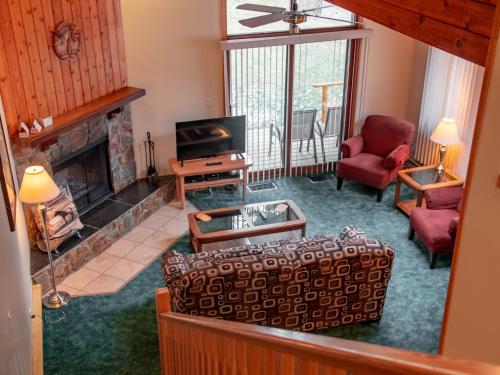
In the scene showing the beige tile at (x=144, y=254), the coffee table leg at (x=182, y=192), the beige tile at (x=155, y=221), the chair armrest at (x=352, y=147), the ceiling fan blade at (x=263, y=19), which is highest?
the ceiling fan blade at (x=263, y=19)

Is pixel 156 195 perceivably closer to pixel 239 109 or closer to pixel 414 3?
pixel 239 109

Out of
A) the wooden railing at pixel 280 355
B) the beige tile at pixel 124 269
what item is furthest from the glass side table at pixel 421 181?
the wooden railing at pixel 280 355

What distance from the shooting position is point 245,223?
6.50m

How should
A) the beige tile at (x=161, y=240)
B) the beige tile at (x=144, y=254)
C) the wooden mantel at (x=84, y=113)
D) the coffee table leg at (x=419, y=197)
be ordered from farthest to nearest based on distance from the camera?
the coffee table leg at (x=419, y=197), the beige tile at (x=161, y=240), the beige tile at (x=144, y=254), the wooden mantel at (x=84, y=113)

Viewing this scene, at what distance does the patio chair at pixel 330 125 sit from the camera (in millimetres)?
8312

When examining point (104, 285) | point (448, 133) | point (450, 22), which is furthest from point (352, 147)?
point (450, 22)

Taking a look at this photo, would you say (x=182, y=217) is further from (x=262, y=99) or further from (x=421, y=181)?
(x=421, y=181)

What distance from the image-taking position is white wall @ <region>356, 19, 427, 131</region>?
8125mm

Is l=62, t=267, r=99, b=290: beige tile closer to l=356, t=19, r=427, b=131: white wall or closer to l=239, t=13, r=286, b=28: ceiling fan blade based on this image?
l=239, t=13, r=286, b=28: ceiling fan blade

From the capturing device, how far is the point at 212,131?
24.8 feet

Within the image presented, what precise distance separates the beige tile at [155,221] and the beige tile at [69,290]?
1434mm

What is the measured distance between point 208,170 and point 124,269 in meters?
1.81

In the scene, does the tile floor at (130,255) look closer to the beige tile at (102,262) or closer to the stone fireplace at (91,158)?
the beige tile at (102,262)

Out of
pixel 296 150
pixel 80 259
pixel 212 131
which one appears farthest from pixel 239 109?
pixel 80 259
